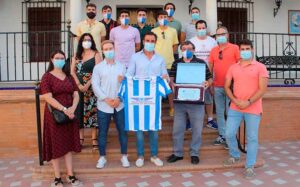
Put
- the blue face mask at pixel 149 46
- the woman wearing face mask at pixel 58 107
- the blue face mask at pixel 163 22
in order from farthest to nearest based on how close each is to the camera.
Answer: the blue face mask at pixel 163 22 < the blue face mask at pixel 149 46 < the woman wearing face mask at pixel 58 107

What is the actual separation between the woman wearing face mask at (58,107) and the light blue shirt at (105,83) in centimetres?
33

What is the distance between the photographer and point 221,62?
5.51 meters

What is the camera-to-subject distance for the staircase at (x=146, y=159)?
5.09 metres

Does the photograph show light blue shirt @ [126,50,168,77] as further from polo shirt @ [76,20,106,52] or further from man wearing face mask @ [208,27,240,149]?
polo shirt @ [76,20,106,52]

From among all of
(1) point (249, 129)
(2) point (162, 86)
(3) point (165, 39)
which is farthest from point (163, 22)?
(1) point (249, 129)

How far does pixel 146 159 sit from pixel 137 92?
1.24 metres

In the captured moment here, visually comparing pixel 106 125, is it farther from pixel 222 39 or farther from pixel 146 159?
pixel 222 39

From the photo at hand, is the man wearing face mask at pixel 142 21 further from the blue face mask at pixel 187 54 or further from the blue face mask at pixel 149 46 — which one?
the blue face mask at pixel 187 54

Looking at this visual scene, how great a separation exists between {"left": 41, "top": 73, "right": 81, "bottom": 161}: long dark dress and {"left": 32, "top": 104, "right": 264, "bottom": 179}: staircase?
Answer: 57 cm

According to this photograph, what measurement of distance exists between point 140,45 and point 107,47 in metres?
1.31

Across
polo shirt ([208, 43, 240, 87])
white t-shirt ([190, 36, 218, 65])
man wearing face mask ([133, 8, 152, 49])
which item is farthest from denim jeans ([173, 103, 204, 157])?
man wearing face mask ([133, 8, 152, 49])

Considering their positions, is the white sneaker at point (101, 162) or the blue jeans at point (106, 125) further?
the white sneaker at point (101, 162)

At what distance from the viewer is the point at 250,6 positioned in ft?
34.2

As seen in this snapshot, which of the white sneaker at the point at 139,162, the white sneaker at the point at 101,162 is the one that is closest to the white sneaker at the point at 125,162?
the white sneaker at the point at 139,162
